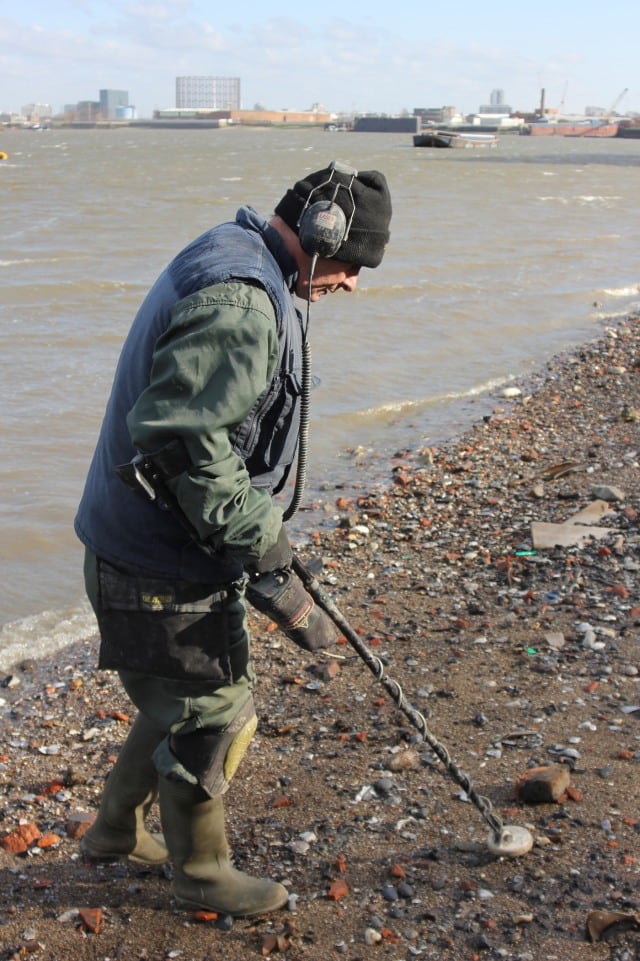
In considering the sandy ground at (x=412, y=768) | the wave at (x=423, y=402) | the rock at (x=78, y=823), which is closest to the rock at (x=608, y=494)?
the sandy ground at (x=412, y=768)

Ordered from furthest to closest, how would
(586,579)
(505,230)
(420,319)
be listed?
(505,230) → (420,319) → (586,579)

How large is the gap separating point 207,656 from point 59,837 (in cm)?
141

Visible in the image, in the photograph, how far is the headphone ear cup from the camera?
3.01 meters

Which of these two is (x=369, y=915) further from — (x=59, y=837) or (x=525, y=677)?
(x=525, y=677)

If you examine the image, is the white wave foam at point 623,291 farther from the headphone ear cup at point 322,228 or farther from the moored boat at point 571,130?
the moored boat at point 571,130

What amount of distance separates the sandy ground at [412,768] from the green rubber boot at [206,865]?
0.07 m

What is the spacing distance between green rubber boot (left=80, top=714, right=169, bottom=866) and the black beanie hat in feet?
5.39

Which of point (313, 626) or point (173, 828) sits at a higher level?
point (313, 626)

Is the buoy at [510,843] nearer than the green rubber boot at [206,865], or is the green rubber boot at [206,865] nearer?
the green rubber boot at [206,865]

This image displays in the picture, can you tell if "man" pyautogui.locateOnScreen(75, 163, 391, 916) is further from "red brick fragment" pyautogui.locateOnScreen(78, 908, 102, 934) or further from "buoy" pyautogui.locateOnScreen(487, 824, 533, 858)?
"buoy" pyautogui.locateOnScreen(487, 824, 533, 858)

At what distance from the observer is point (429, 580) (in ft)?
21.1

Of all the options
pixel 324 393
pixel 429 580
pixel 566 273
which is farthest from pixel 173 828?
pixel 566 273

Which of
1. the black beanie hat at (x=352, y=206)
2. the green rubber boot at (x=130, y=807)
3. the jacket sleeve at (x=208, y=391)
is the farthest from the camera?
the green rubber boot at (x=130, y=807)

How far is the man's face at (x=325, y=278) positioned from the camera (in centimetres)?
321
